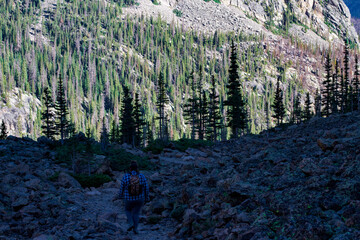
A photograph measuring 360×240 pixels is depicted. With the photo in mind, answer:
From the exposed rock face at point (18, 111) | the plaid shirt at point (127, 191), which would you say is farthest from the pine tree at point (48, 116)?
the exposed rock face at point (18, 111)

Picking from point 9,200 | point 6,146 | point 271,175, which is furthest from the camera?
point 6,146

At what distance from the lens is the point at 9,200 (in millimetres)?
9266

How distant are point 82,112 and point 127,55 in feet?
177

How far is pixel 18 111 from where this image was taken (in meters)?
110

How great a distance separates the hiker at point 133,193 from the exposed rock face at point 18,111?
112302 millimetres

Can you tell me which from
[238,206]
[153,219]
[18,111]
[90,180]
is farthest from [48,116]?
[18,111]

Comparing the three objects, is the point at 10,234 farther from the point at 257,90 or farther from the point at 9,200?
the point at 257,90

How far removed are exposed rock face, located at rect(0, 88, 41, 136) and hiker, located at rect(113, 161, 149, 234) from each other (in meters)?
112

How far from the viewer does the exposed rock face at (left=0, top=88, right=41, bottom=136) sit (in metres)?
106

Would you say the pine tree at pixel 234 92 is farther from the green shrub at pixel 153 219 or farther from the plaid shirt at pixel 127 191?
the plaid shirt at pixel 127 191

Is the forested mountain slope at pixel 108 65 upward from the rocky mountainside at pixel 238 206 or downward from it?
upward

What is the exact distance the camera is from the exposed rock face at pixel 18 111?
4163 inches

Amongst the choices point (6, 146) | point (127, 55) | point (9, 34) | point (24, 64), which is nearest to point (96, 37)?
point (127, 55)

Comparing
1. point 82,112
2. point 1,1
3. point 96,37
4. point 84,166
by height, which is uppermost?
point 1,1
